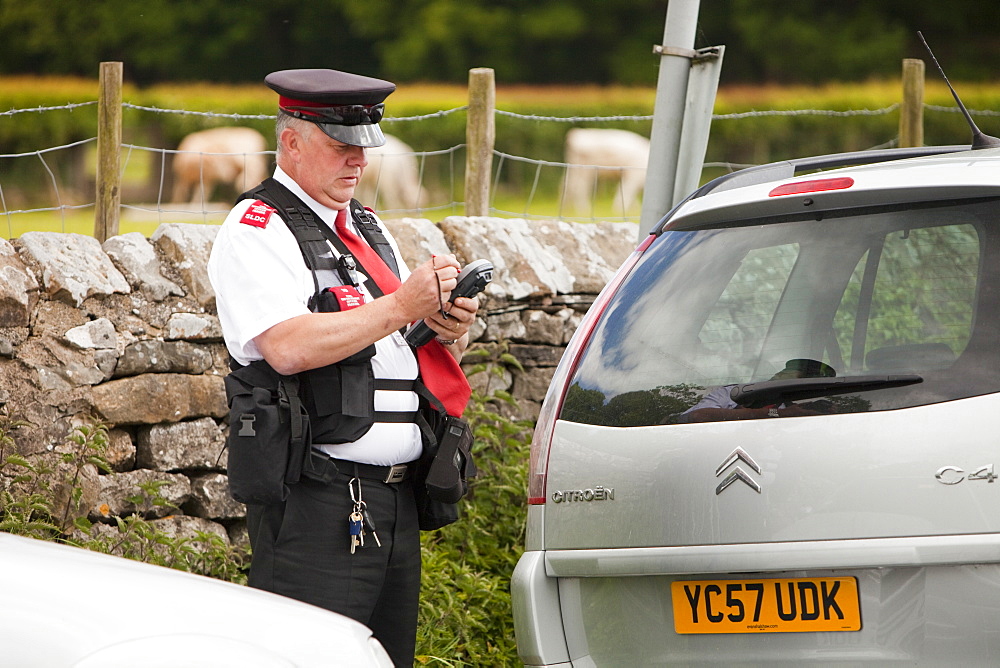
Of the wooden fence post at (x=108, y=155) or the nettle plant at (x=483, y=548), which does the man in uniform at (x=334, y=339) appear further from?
the wooden fence post at (x=108, y=155)

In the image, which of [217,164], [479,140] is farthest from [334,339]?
[217,164]

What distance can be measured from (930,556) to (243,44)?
24.8 metres

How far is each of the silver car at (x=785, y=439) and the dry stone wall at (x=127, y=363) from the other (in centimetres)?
224

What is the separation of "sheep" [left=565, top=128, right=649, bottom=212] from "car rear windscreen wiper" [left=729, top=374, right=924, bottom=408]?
2013 centimetres

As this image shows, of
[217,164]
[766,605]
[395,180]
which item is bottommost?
[395,180]

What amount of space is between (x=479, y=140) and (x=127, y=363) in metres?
2.29

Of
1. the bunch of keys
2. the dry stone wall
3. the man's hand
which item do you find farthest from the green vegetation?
the bunch of keys

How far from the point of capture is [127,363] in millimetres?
4453

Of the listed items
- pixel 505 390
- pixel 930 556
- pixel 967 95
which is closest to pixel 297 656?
pixel 930 556

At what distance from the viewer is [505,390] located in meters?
5.43

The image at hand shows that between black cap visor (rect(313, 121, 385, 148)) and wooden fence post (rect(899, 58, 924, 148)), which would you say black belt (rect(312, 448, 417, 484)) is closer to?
black cap visor (rect(313, 121, 385, 148))

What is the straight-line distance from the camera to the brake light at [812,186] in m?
2.52

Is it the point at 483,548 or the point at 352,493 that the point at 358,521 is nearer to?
the point at 352,493

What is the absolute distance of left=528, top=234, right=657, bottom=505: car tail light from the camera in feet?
8.86
